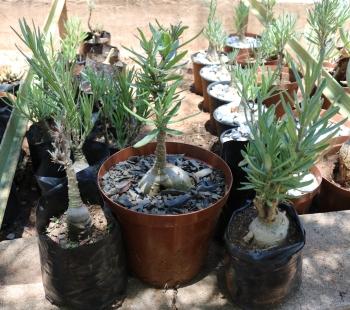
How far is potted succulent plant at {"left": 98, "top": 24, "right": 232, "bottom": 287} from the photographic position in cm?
150

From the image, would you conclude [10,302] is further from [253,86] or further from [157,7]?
[157,7]

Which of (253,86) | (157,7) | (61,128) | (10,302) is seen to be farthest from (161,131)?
(157,7)

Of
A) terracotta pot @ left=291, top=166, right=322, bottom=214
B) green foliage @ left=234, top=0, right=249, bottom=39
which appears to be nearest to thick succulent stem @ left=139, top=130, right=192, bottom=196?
terracotta pot @ left=291, top=166, right=322, bottom=214

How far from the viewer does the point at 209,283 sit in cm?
174

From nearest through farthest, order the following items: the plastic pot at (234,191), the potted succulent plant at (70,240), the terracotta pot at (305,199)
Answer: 1. the potted succulent plant at (70,240)
2. the plastic pot at (234,191)
3. the terracotta pot at (305,199)

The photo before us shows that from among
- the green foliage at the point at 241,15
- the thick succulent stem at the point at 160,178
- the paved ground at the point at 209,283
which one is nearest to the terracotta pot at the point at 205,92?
the green foliage at the point at 241,15

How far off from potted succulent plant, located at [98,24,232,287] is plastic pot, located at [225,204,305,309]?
154 mm

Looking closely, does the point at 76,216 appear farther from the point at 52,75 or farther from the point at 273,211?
the point at 273,211

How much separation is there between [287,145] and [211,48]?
2615 millimetres

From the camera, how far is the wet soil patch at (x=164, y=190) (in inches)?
63.9

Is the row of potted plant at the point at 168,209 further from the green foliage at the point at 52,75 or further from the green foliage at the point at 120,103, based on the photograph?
the green foliage at the point at 120,103

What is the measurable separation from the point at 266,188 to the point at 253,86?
116 cm

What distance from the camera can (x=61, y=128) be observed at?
1316 millimetres

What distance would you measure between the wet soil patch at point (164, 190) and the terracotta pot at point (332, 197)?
0.83 metres
